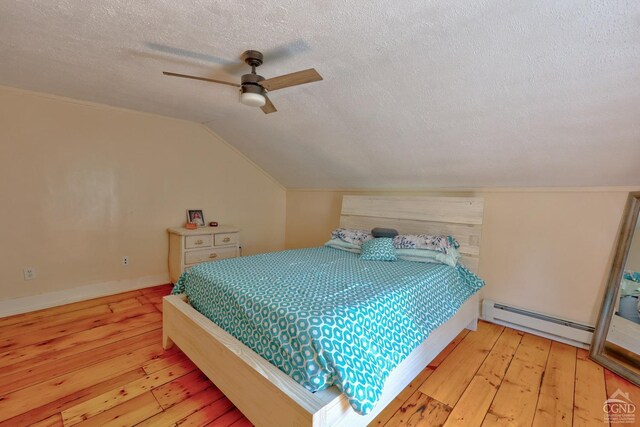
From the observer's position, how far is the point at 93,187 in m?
2.91

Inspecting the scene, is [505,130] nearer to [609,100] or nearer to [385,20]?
[609,100]

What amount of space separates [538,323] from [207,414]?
267 centimetres

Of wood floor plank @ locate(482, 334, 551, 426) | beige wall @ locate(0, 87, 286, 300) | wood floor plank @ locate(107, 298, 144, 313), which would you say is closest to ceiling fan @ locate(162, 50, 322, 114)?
beige wall @ locate(0, 87, 286, 300)

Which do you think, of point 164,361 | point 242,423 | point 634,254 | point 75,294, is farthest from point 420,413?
point 75,294

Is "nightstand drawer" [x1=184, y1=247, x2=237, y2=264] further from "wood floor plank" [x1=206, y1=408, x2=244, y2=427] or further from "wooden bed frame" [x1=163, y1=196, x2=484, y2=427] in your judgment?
"wood floor plank" [x1=206, y1=408, x2=244, y2=427]

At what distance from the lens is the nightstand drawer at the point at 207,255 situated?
3275 mm

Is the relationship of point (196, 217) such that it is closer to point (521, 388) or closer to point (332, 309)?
point (332, 309)

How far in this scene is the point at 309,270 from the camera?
2.16 meters

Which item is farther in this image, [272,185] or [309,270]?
[272,185]

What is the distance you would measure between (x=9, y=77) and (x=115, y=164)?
1006 millimetres

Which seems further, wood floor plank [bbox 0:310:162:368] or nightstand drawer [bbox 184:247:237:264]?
nightstand drawer [bbox 184:247:237:264]

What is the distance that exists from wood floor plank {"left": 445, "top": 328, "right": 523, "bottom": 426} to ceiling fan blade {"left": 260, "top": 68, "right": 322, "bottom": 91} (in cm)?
201

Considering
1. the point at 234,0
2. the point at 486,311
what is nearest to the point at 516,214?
the point at 486,311

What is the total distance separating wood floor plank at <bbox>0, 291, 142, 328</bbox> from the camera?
8.00 feet
